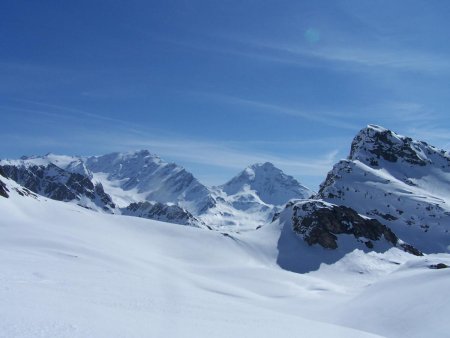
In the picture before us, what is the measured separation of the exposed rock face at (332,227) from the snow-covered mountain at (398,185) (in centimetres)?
2561

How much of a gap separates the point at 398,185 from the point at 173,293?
420 feet

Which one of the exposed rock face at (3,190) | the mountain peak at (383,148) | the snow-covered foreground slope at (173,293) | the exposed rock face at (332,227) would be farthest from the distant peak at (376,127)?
the exposed rock face at (3,190)

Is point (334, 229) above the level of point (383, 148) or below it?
below

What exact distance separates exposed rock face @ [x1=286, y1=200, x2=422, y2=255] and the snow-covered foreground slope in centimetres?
1061

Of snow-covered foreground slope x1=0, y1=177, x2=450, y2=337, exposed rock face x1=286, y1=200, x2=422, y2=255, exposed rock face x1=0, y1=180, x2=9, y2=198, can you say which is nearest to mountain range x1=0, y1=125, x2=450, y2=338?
snow-covered foreground slope x1=0, y1=177, x2=450, y2=337

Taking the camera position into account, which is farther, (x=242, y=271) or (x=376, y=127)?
(x=376, y=127)

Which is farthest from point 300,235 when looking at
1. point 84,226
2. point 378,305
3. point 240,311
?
point 240,311

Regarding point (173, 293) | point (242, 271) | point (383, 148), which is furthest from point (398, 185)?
point (173, 293)

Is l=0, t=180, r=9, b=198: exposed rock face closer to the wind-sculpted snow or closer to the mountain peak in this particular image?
the wind-sculpted snow

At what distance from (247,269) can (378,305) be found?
3245 cm

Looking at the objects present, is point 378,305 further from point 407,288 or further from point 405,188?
point 405,188

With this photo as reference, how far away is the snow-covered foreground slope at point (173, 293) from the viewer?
64.6 ft

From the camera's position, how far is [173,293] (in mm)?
35000

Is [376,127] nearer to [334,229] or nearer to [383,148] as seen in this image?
[383,148]
